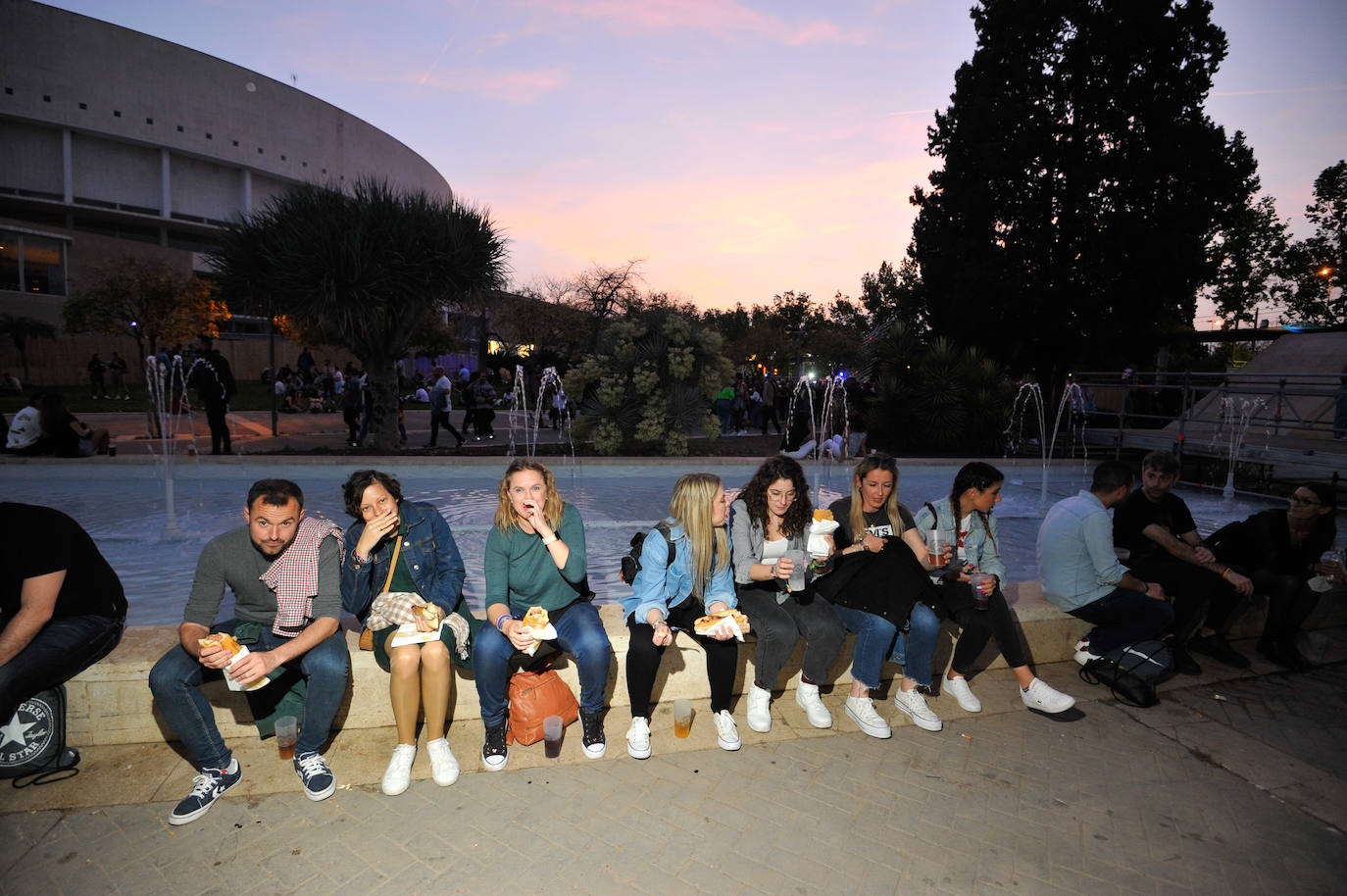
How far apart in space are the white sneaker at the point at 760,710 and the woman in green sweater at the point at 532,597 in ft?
2.63

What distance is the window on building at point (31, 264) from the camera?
34.4m

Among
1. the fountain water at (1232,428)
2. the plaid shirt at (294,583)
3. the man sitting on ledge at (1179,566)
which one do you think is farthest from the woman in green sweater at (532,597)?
the fountain water at (1232,428)

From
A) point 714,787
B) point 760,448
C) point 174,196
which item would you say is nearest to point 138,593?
point 714,787

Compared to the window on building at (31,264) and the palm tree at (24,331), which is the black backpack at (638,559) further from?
the window on building at (31,264)

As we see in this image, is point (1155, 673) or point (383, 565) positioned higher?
point (383, 565)

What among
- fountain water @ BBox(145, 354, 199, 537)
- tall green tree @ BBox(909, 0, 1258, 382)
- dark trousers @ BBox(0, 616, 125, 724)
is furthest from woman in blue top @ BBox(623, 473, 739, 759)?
tall green tree @ BBox(909, 0, 1258, 382)

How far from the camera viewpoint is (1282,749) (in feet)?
12.1

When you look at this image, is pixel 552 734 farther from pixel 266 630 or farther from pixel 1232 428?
pixel 1232 428

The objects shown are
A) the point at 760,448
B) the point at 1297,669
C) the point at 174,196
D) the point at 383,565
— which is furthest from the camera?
the point at 174,196

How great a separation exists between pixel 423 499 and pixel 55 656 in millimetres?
6755

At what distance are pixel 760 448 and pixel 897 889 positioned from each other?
1377cm

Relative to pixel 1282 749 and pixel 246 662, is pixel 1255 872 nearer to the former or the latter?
pixel 1282 749

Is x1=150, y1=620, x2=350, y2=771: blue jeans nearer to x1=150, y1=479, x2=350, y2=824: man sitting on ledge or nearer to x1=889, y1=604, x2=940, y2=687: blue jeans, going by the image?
x1=150, y1=479, x2=350, y2=824: man sitting on ledge

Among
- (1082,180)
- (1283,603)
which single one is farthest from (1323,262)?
(1283,603)
